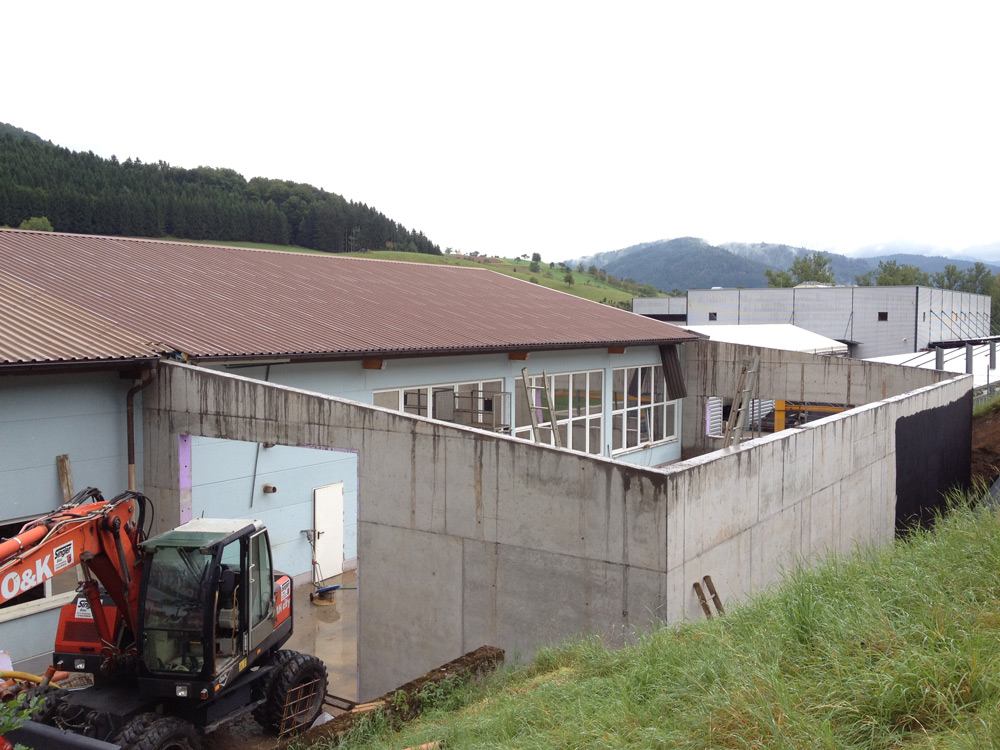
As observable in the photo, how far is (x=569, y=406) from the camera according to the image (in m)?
21.4

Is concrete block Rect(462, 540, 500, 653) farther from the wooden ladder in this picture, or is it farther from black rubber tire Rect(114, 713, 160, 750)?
the wooden ladder

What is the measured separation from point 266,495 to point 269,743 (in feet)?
19.4

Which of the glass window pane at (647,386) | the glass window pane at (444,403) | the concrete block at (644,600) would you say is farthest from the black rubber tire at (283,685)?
the glass window pane at (647,386)

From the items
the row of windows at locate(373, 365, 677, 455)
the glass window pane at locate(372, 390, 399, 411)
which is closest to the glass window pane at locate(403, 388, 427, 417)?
the row of windows at locate(373, 365, 677, 455)

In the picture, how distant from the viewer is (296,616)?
45.3 feet

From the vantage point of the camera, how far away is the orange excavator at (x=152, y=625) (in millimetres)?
7391

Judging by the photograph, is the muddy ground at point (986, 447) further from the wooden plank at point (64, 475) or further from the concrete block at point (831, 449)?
the wooden plank at point (64, 475)

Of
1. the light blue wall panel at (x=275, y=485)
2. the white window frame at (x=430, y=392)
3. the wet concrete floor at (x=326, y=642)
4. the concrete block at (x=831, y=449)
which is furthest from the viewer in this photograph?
the white window frame at (x=430, y=392)

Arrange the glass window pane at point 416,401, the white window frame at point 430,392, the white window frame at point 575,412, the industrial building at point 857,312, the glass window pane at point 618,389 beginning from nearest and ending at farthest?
the white window frame at point 430,392
the glass window pane at point 416,401
the white window frame at point 575,412
the glass window pane at point 618,389
the industrial building at point 857,312

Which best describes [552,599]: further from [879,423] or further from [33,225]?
[33,225]

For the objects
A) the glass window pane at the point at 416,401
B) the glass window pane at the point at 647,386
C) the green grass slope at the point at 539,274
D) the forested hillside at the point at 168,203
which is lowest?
the glass window pane at the point at 647,386

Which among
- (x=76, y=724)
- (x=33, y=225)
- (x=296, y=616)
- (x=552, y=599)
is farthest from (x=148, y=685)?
(x=33, y=225)

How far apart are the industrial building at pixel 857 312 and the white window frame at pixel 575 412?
125 feet

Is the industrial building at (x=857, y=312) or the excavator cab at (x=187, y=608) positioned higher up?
the industrial building at (x=857, y=312)
